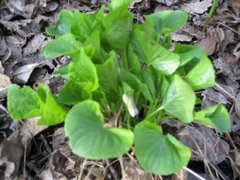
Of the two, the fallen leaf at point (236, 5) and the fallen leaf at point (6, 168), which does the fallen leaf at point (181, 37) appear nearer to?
the fallen leaf at point (236, 5)

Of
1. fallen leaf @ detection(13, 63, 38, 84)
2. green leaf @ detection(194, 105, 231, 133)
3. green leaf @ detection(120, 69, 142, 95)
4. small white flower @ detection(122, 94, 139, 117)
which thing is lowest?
fallen leaf @ detection(13, 63, 38, 84)

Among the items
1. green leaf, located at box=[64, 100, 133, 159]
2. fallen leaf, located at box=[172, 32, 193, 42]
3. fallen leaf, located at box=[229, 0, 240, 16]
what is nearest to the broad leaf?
green leaf, located at box=[64, 100, 133, 159]

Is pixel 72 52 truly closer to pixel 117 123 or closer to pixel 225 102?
pixel 117 123

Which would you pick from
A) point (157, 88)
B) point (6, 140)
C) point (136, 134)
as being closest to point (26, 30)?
point (6, 140)

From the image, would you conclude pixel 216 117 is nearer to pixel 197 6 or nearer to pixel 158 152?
pixel 158 152

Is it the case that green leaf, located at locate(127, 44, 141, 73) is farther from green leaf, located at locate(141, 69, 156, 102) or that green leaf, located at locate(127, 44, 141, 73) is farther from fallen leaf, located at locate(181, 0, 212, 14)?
fallen leaf, located at locate(181, 0, 212, 14)

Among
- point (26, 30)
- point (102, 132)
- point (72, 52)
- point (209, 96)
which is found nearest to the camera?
point (102, 132)
